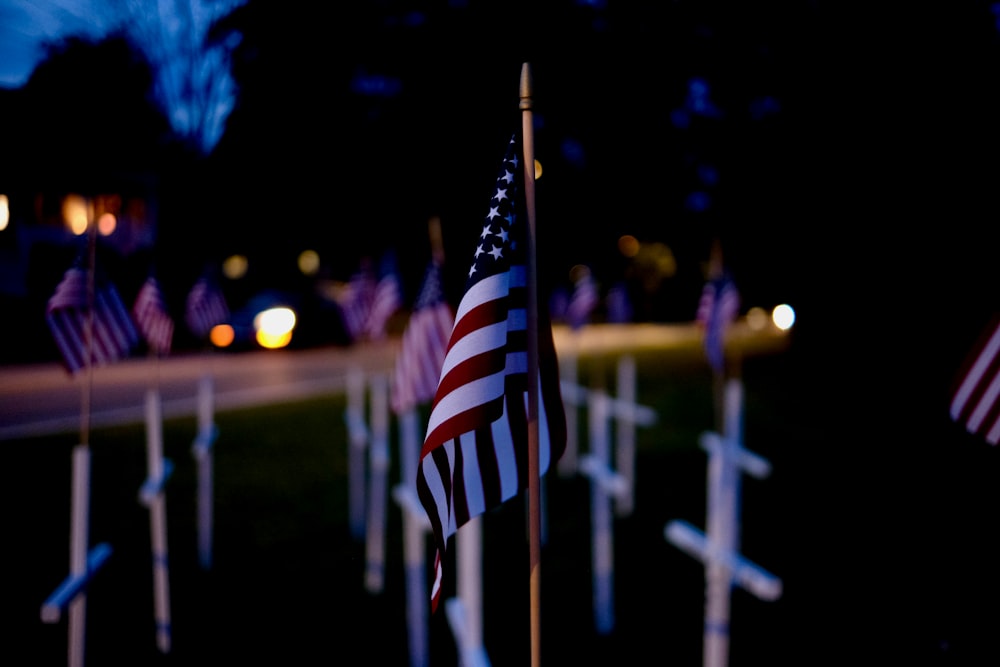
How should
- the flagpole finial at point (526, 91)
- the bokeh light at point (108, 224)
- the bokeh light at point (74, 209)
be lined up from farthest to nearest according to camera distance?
the bokeh light at point (108, 224), the bokeh light at point (74, 209), the flagpole finial at point (526, 91)

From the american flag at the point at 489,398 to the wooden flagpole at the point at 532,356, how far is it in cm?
7

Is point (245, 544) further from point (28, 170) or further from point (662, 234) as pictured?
point (662, 234)

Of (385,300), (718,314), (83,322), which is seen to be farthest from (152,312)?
(718,314)

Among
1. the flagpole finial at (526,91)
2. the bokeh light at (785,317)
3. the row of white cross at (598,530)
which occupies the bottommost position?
the row of white cross at (598,530)

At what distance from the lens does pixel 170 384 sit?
1504cm

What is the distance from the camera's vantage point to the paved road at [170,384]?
11.1 m

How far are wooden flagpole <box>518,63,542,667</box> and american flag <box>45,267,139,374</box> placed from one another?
2.77 meters

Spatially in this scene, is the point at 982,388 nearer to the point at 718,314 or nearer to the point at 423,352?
the point at 718,314

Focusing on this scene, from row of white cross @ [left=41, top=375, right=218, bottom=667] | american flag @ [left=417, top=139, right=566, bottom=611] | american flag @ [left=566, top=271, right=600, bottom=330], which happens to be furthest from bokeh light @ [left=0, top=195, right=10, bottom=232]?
american flag @ [left=566, top=271, right=600, bottom=330]

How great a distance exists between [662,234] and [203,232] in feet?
31.1

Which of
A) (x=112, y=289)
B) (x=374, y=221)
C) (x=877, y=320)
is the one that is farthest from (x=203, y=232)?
(x=877, y=320)

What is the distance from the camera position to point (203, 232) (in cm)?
1531

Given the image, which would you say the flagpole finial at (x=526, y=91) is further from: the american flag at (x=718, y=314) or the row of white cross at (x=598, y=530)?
the american flag at (x=718, y=314)

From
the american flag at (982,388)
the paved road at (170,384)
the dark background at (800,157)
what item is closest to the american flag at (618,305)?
the paved road at (170,384)
